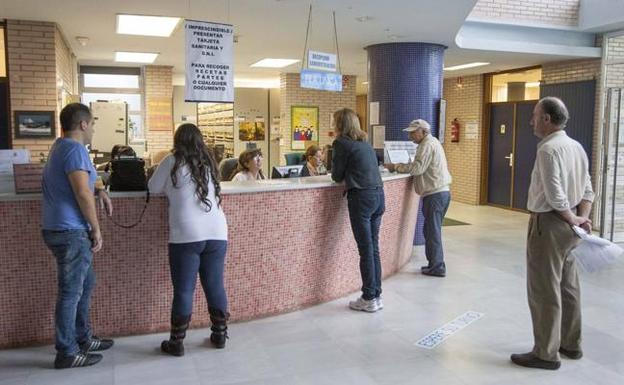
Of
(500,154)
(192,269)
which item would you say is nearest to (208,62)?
(192,269)

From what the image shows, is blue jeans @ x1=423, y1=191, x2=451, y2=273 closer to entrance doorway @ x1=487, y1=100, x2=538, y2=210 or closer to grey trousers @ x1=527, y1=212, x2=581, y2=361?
grey trousers @ x1=527, y1=212, x2=581, y2=361

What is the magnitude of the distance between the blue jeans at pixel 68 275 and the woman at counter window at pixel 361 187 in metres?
2.05

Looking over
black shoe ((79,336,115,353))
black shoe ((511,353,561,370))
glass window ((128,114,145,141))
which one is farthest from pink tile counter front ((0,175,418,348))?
glass window ((128,114,145,141))

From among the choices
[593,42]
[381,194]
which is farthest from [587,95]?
[381,194]

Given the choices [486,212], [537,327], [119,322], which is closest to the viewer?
[537,327]

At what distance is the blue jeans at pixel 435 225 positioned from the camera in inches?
236

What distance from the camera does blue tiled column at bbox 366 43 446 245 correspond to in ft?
25.3

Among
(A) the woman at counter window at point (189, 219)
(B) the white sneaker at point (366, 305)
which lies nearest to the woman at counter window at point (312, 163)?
(B) the white sneaker at point (366, 305)

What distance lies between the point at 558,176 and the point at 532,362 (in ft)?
4.01

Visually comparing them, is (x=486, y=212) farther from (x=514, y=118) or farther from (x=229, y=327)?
(x=229, y=327)

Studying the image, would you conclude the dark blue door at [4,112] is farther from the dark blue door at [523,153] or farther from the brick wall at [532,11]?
the dark blue door at [523,153]

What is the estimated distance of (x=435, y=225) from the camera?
19.7ft

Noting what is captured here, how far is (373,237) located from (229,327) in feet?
4.60

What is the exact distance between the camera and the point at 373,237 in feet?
15.8
